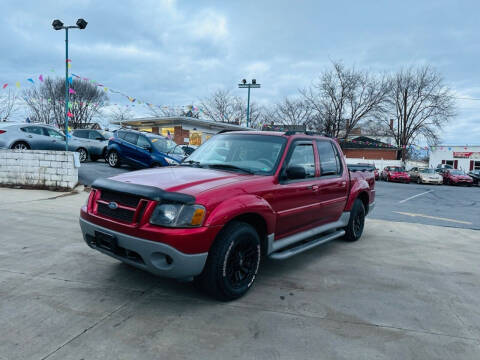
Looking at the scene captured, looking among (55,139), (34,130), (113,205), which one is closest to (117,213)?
(113,205)

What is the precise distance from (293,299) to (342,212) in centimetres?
222

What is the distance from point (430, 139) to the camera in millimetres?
43125

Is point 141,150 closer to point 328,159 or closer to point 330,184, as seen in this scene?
point 328,159

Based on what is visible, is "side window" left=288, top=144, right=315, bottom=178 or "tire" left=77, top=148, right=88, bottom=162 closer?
"side window" left=288, top=144, right=315, bottom=178

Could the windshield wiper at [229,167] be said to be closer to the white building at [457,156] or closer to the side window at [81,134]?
the side window at [81,134]

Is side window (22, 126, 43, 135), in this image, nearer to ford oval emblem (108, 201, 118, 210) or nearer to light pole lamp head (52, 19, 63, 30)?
light pole lamp head (52, 19, 63, 30)

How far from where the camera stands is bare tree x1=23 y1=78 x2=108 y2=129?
35438mm

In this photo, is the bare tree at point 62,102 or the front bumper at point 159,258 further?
the bare tree at point 62,102

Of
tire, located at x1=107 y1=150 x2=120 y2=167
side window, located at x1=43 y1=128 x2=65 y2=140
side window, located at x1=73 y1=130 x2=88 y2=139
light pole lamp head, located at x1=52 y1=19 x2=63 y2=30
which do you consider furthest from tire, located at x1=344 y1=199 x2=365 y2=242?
side window, located at x1=73 y1=130 x2=88 y2=139

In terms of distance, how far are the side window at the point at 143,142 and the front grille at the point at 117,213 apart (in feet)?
34.4

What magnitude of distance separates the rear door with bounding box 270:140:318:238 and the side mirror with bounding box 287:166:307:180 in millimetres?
61

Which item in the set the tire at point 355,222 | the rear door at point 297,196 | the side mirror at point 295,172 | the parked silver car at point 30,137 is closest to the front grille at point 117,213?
the rear door at point 297,196

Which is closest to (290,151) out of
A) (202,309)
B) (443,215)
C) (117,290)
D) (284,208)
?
(284,208)

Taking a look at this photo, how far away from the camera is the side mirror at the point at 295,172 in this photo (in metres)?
3.79
